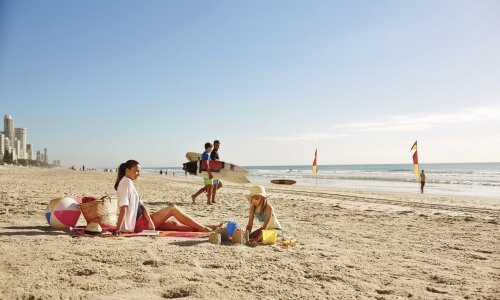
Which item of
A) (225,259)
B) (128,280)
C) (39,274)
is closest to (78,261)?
(39,274)

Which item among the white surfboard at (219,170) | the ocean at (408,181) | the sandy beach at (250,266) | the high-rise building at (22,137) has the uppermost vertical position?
the high-rise building at (22,137)

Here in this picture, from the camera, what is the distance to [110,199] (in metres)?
5.75

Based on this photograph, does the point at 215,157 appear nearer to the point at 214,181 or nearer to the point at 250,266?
the point at 214,181

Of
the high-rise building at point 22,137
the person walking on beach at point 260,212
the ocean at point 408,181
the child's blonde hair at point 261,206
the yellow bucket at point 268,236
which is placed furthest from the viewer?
the high-rise building at point 22,137

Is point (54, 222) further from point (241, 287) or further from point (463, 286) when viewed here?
point (463, 286)

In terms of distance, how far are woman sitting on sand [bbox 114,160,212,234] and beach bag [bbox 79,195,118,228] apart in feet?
1.21

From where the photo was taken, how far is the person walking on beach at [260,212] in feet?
17.0

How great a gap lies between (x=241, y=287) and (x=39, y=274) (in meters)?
1.94

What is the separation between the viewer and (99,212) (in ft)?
18.2

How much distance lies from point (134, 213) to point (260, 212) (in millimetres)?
1940

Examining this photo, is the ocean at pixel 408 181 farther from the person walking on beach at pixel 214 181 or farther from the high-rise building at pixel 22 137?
the high-rise building at pixel 22 137

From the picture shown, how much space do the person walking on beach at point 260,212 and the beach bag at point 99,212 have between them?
7.43 ft

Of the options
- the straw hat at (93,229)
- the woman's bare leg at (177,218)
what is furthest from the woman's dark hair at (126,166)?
the woman's bare leg at (177,218)

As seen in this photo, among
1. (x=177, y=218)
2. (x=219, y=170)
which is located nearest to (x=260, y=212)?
(x=177, y=218)
